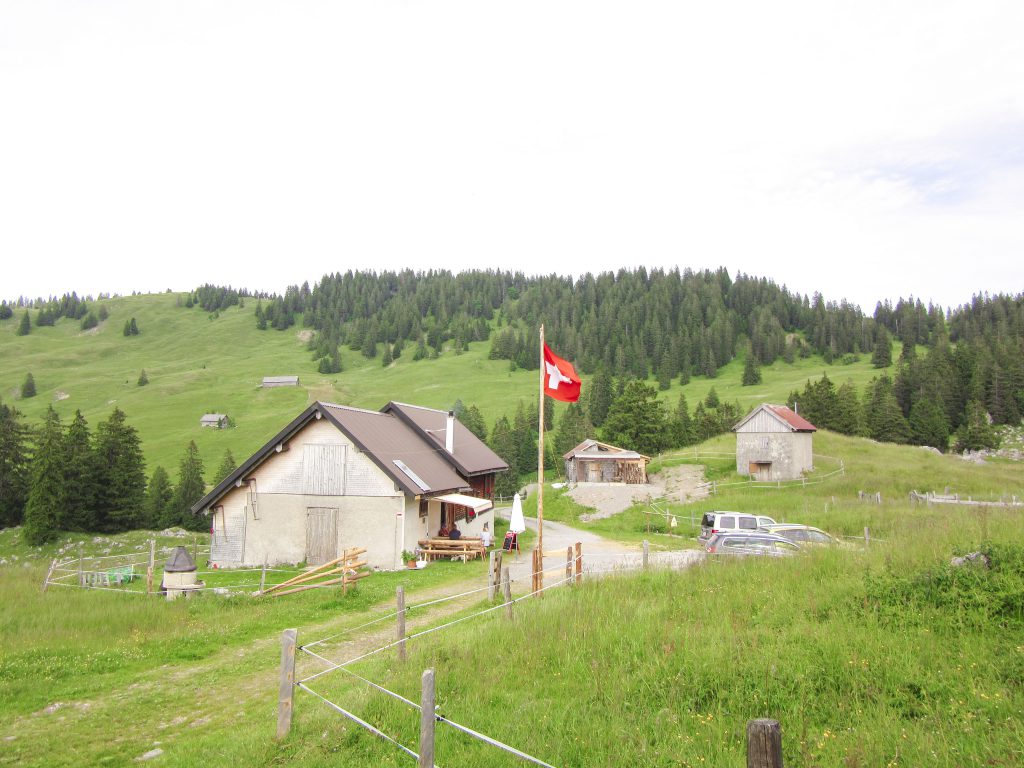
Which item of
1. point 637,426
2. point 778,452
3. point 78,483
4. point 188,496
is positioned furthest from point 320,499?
point 637,426

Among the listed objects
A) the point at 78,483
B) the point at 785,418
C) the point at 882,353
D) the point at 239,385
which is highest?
the point at 882,353

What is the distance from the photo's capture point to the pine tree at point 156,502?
66438mm

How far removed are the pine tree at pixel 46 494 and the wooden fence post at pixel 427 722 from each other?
6372 cm

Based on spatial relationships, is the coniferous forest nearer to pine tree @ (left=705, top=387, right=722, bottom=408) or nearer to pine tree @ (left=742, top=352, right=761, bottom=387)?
pine tree @ (left=742, top=352, right=761, bottom=387)

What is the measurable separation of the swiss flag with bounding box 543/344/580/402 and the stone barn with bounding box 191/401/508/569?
435 inches

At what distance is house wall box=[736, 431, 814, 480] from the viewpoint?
49.8m

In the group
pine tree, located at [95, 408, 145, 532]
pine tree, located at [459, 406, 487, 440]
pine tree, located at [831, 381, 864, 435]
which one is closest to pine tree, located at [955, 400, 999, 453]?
pine tree, located at [831, 381, 864, 435]

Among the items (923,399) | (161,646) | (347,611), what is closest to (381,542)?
(347,611)

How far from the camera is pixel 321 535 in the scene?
27062 mm

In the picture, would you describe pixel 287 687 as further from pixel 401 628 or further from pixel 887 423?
pixel 887 423

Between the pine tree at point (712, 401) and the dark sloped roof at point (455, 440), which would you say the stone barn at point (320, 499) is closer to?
the dark sloped roof at point (455, 440)

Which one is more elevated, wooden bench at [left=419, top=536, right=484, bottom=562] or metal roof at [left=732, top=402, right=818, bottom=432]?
metal roof at [left=732, top=402, right=818, bottom=432]

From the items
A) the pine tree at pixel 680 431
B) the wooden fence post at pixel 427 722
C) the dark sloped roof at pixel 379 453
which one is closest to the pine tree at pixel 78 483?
the dark sloped roof at pixel 379 453

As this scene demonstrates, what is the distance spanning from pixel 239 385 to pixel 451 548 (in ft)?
448
